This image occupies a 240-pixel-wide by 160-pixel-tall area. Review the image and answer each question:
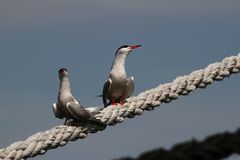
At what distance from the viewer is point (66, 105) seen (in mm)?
6406

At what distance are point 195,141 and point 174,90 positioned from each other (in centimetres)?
515

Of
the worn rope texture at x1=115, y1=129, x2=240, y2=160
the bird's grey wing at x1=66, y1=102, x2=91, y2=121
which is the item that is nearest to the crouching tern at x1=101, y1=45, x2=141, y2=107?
the bird's grey wing at x1=66, y1=102, x2=91, y2=121

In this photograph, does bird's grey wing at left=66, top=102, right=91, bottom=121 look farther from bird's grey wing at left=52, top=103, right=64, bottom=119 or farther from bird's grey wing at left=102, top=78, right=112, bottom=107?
bird's grey wing at left=102, top=78, right=112, bottom=107

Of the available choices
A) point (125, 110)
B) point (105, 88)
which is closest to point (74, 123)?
point (125, 110)

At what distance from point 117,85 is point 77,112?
4.97 feet

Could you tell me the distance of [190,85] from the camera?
688 centimetres

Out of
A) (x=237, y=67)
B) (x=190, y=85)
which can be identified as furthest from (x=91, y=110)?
(x=237, y=67)

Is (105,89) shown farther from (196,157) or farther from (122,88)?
(196,157)

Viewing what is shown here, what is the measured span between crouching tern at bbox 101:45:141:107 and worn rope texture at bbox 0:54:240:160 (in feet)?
2.71

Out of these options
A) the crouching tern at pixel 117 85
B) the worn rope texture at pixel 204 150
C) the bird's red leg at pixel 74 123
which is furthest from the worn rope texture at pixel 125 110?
the worn rope texture at pixel 204 150

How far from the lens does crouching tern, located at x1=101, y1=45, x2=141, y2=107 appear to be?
7.77 meters

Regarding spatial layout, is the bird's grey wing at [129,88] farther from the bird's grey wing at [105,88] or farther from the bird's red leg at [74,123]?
the bird's red leg at [74,123]

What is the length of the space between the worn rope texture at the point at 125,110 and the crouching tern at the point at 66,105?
0.38 ft

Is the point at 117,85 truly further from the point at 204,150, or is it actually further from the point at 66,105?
the point at 204,150
